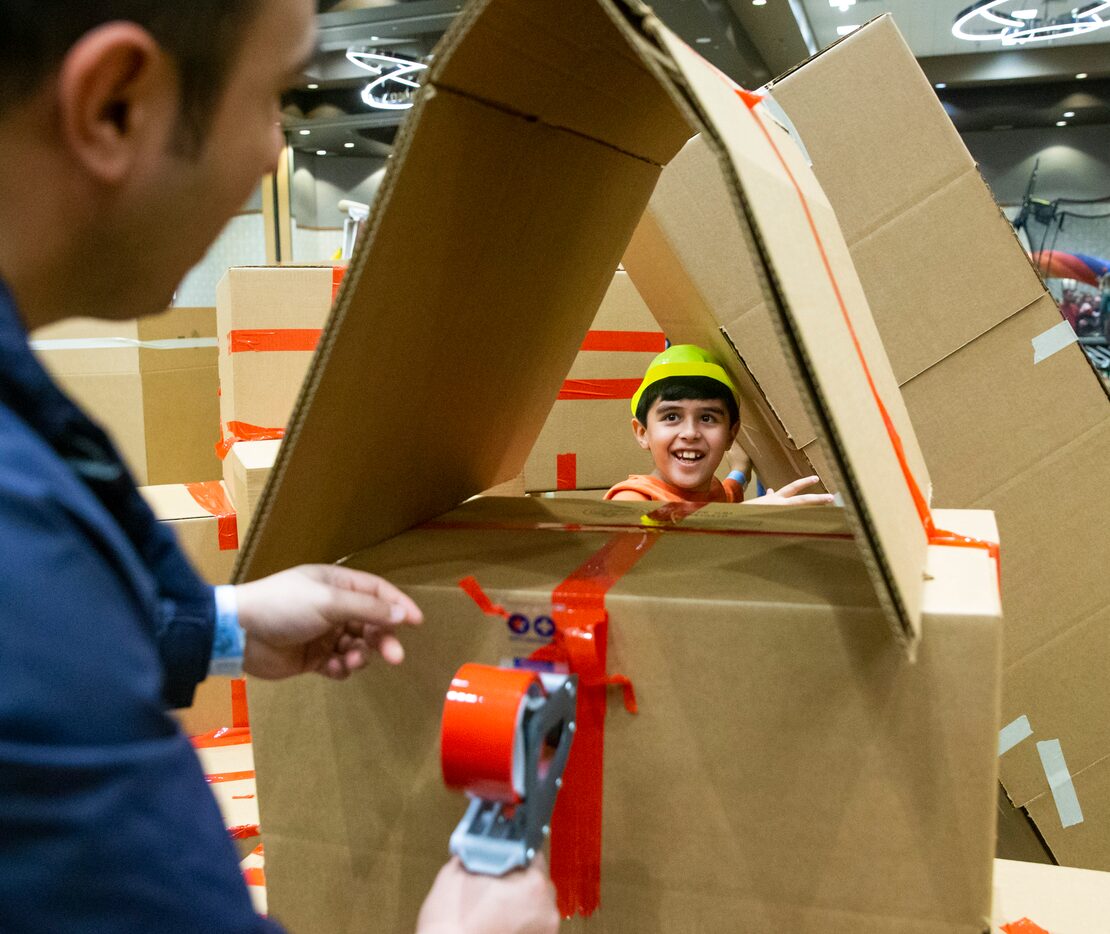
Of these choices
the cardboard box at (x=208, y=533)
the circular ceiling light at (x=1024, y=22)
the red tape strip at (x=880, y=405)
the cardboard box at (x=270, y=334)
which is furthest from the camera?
the circular ceiling light at (x=1024, y=22)

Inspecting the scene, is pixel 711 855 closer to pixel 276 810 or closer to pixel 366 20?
pixel 276 810

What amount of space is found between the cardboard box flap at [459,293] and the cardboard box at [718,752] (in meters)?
0.09

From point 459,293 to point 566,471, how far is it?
Result: 1088mm

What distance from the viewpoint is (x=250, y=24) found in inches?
13.7

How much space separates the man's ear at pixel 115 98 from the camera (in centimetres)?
30

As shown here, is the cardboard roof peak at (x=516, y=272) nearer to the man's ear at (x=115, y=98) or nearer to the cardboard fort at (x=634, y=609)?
the cardboard fort at (x=634, y=609)

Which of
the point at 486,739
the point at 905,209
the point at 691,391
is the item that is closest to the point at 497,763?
the point at 486,739

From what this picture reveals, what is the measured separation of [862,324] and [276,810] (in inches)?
22.7

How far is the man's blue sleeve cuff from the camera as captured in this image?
0.58m

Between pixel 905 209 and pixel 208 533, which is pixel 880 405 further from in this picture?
pixel 208 533

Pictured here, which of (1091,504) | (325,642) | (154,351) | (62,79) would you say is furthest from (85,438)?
(154,351)

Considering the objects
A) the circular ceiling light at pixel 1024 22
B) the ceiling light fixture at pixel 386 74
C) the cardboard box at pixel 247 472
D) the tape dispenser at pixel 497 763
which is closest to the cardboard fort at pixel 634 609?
the tape dispenser at pixel 497 763

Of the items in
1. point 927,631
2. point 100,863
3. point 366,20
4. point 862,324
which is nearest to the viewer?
point 100,863

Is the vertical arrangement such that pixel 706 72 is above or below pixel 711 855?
above
